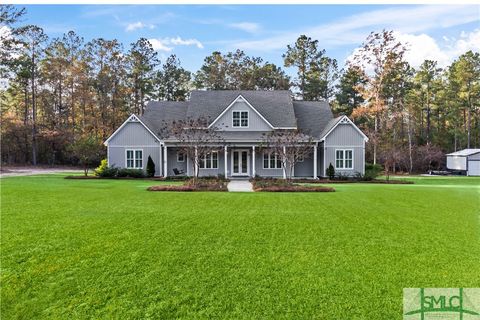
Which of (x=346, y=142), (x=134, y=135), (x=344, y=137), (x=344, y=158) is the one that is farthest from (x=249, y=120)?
(x=134, y=135)

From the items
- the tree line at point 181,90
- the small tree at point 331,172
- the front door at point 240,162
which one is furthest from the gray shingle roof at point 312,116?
the tree line at point 181,90

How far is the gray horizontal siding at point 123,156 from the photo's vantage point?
24625 mm

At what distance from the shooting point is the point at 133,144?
24688mm

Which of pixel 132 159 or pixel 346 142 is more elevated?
pixel 346 142

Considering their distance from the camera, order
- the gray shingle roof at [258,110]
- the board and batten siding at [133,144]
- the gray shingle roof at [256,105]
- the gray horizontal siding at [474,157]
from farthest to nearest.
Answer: the gray horizontal siding at [474,157] → the gray shingle roof at [256,105] → the gray shingle roof at [258,110] → the board and batten siding at [133,144]

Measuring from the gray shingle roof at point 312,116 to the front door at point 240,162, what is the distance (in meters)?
4.92

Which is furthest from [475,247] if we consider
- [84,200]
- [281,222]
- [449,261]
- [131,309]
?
[84,200]

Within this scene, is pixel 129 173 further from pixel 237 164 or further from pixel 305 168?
pixel 305 168

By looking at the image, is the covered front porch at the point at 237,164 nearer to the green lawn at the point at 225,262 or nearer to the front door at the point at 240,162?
the front door at the point at 240,162

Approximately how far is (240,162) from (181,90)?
77.9 ft

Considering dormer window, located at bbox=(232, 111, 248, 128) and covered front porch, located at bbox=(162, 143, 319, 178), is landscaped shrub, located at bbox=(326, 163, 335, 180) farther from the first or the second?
dormer window, located at bbox=(232, 111, 248, 128)

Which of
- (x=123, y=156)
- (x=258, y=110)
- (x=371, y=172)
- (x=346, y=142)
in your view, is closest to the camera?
(x=371, y=172)

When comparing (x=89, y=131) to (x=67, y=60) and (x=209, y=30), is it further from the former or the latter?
(x=209, y=30)

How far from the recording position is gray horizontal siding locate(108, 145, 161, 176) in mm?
24625
